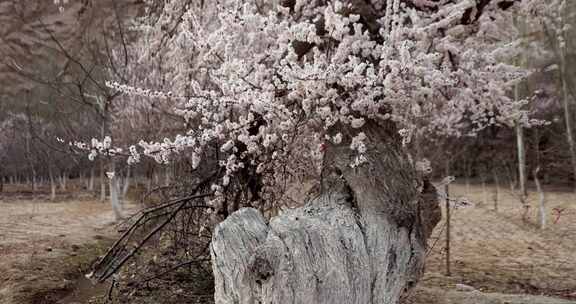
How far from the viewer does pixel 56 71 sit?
830 inches

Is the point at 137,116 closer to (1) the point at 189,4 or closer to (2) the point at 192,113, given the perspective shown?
(1) the point at 189,4

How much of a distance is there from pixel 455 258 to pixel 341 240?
26.1ft

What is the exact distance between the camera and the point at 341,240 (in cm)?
298

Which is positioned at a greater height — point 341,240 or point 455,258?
point 341,240

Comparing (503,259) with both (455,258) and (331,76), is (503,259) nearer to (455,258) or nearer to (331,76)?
(455,258)

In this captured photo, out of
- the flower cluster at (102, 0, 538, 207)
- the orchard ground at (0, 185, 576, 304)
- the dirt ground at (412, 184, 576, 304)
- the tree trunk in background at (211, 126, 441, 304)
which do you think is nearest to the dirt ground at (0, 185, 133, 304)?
the orchard ground at (0, 185, 576, 304)

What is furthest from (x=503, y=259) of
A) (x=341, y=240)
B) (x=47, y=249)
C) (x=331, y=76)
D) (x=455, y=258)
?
(x=47, y=249)

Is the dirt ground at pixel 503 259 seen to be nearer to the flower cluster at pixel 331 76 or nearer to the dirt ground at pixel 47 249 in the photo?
the flower cluster at pixel 331 76

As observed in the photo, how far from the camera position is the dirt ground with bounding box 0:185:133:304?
7.61m

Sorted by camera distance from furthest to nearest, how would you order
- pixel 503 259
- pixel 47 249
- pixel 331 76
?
pixel 47 249 → pixel 503 259 → pixel 331 76

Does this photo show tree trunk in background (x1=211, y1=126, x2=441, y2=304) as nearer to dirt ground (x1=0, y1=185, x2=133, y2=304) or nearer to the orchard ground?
the orchard ground

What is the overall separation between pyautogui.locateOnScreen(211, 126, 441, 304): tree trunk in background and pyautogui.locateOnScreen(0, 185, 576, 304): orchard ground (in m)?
2.86

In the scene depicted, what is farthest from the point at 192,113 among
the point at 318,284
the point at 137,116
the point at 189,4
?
the point at 137,116

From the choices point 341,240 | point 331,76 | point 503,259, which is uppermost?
point 331,76
